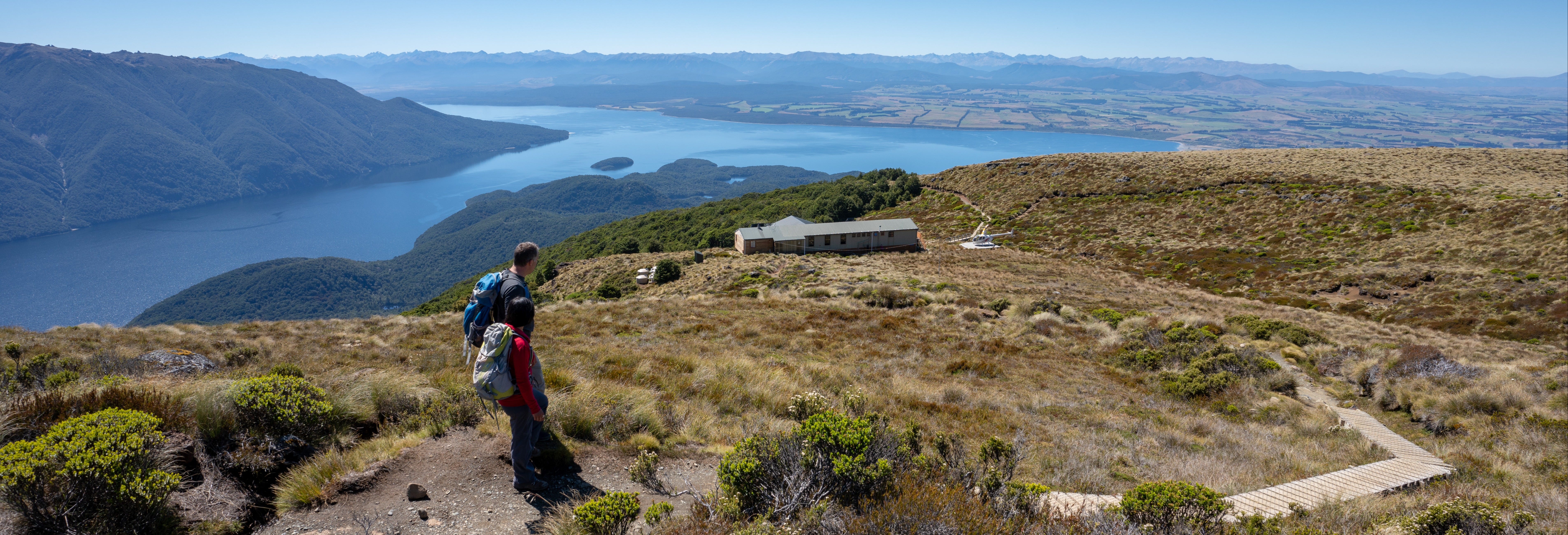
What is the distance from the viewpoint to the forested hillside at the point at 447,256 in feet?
300

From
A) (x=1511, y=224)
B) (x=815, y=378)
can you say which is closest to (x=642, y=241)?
(x=815, y=378)

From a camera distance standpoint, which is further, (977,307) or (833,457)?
(977,307)

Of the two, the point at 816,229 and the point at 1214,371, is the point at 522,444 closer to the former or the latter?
the point at 1214,371

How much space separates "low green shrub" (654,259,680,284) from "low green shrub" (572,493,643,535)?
25.6 metres

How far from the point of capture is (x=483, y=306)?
527cm

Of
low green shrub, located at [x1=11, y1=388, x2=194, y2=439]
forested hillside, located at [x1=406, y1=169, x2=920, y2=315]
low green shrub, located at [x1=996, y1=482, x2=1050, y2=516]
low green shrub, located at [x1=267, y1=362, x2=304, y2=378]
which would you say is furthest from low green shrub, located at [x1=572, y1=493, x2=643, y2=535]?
forested hillside, located at [x1=406, y1=169, x2=920, y2=315]

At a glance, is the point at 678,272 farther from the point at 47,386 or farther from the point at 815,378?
the point at 47,386

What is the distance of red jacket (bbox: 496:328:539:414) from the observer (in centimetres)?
450

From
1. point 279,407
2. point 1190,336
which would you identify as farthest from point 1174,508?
point 1190,336

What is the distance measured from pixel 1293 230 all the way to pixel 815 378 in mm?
42147

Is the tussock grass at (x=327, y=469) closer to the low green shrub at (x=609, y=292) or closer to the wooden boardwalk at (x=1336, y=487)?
the wooden boardwalk at (x=1336, y=487)

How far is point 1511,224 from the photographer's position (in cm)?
3084

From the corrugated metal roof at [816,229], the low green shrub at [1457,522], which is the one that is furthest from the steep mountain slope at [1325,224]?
the low green shrub at [1457,522]

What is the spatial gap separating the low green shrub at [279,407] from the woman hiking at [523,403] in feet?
6.48
